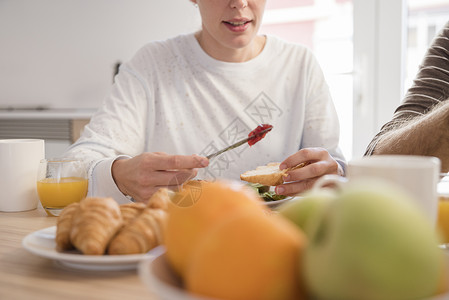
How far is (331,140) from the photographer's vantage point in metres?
1.58

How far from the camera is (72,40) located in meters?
3.83

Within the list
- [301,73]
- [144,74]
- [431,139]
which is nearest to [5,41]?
[144,74]

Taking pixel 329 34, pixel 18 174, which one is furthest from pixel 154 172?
pixel 329 34

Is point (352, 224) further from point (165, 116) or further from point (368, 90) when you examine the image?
point (368, 90)

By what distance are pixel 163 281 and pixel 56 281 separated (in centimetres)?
25

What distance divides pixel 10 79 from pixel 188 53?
3110 millimetres

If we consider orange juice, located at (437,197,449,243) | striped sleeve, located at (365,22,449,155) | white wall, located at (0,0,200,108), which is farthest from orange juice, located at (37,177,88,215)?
white wall, located at (0,0,200,108)

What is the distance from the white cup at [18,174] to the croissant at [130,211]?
19.6 inches

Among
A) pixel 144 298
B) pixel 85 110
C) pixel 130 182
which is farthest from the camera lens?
pixel 85 110

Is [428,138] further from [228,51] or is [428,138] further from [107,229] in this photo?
[107,229]

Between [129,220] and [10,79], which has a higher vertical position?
[10,79]

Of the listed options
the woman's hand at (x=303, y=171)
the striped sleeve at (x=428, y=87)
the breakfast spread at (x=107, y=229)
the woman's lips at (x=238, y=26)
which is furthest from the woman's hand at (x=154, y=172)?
the striped sleeve at (x=428, y=87)

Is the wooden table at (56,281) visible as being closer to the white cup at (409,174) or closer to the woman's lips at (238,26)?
the white cup at (409,174)

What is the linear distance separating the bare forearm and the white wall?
2388 millimetres
